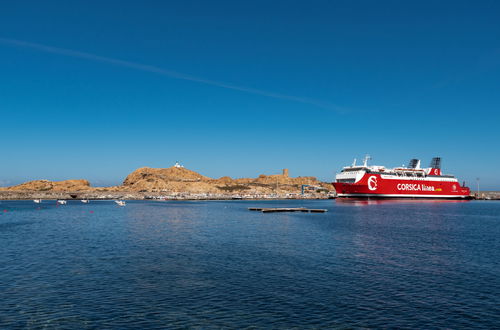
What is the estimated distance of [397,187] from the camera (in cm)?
14750

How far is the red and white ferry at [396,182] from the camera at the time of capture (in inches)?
5541

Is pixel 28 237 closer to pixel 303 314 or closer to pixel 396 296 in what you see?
pixel 303 314

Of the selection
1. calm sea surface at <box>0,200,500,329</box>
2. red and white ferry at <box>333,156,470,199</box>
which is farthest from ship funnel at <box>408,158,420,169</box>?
calm sea surface at <box>0,200,500,329</box>

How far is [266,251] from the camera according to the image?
123 feet

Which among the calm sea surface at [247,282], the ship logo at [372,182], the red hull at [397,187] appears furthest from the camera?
the red hull at [397,187]

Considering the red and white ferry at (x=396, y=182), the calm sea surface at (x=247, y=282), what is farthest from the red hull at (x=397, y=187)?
the calm sea surface at (x=247, y=282)

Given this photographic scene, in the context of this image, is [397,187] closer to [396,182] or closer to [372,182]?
[396,182]

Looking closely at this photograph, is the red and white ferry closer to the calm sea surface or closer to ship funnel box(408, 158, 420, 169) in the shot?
ship funnel box(408, 158, 420, 169)

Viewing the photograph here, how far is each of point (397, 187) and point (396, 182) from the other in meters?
2.17

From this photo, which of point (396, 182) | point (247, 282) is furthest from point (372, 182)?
point (247, 282)

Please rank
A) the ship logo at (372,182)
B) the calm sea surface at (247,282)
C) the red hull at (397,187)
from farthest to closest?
the red hull at (397,187), the ship logo at (372,182), the calm sea surface at (247,282)

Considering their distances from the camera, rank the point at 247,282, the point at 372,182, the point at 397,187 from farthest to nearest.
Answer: the point at 397,187 → the point at 372,182 → the point at 247,282

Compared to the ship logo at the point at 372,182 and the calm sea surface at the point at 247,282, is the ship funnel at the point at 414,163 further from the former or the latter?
the calm sea surface at the point at 247,282

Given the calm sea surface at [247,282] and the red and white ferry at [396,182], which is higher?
the red and white ferry at [396,182]
